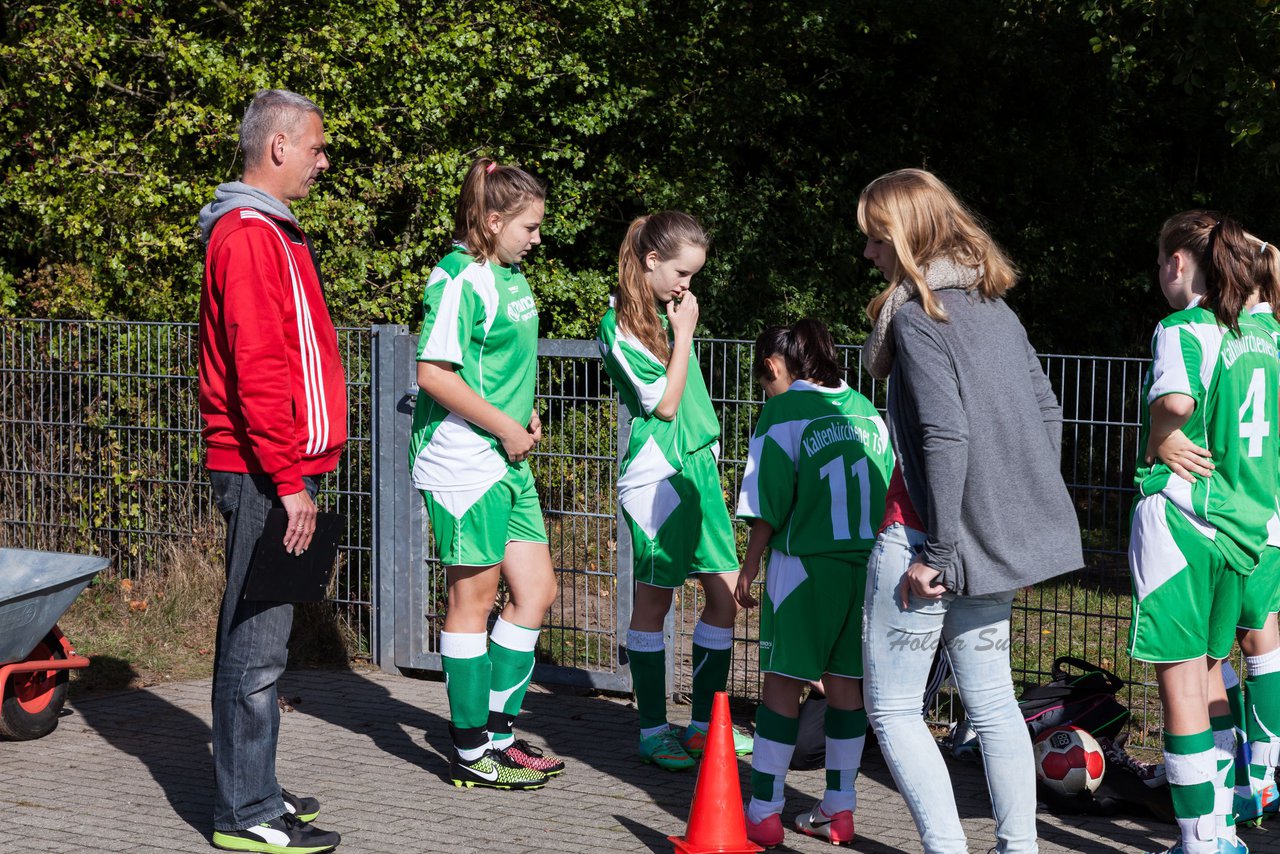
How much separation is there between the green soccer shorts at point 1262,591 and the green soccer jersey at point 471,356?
2642 mm

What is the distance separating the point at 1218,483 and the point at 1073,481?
5.48 ft

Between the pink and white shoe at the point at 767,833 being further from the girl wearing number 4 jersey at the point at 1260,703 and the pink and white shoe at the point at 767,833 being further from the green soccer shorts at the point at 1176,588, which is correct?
the girl wearing number 4 jersey at the point at 1260,703

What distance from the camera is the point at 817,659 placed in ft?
15.3

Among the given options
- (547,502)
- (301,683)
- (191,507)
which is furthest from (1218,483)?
(191,507)

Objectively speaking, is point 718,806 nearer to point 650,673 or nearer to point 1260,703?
point 650,673

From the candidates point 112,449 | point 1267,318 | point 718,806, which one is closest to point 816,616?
point 718,806

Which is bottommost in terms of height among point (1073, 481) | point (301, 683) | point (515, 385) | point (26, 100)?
point (301, 683)

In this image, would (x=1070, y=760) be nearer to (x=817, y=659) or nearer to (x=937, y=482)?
(x=817, y=659)

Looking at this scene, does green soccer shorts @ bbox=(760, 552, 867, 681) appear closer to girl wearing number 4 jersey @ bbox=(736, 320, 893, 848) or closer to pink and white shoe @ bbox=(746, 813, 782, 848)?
girl wearing number 4 jersey @ bbox=(736, 320, 893, 848)

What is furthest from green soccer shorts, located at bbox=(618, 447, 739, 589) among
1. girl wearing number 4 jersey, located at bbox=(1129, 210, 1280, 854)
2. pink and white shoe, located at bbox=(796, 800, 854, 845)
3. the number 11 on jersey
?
girl wearing number 4 jersey, located at bbox=(1129, 210, 1280, 854)

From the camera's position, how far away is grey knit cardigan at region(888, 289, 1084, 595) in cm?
365

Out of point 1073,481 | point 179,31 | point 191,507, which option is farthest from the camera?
point 179,31

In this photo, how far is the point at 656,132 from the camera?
568 inches

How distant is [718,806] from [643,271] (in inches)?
81.6
